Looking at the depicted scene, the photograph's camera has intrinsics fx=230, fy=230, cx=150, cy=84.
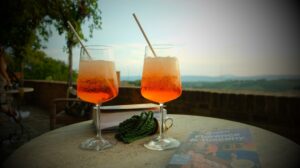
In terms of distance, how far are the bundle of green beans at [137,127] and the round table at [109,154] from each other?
0.04m

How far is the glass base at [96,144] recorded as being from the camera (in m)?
0.99

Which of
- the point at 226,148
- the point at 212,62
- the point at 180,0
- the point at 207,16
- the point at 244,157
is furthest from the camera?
the point at 207,16

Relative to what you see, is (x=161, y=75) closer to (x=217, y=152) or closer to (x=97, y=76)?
(x=97, y=76)

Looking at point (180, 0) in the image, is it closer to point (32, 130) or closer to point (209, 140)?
point (32, 130)

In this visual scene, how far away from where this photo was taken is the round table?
803mm

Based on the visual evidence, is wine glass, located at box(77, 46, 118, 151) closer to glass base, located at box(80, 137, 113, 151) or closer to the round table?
glass base, located at box(80, 137, 113, 151)

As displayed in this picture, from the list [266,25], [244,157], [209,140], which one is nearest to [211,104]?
[209,140]

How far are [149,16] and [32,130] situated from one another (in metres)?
4.00

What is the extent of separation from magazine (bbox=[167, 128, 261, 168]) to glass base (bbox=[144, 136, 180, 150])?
7 cm

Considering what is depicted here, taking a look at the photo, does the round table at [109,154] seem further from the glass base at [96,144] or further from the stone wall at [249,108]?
the stone wall at [249,108]

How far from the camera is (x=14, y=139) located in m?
4.32

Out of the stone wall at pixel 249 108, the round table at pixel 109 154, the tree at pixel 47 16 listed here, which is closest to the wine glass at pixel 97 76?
the round table at pixel 109 154

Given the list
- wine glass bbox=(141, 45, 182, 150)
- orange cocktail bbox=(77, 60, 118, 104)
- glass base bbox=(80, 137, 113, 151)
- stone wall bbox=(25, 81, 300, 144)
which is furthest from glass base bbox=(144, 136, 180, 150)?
stone wall bbox=(25, 81, 300, 144)

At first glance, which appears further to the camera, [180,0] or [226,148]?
[180,0]
